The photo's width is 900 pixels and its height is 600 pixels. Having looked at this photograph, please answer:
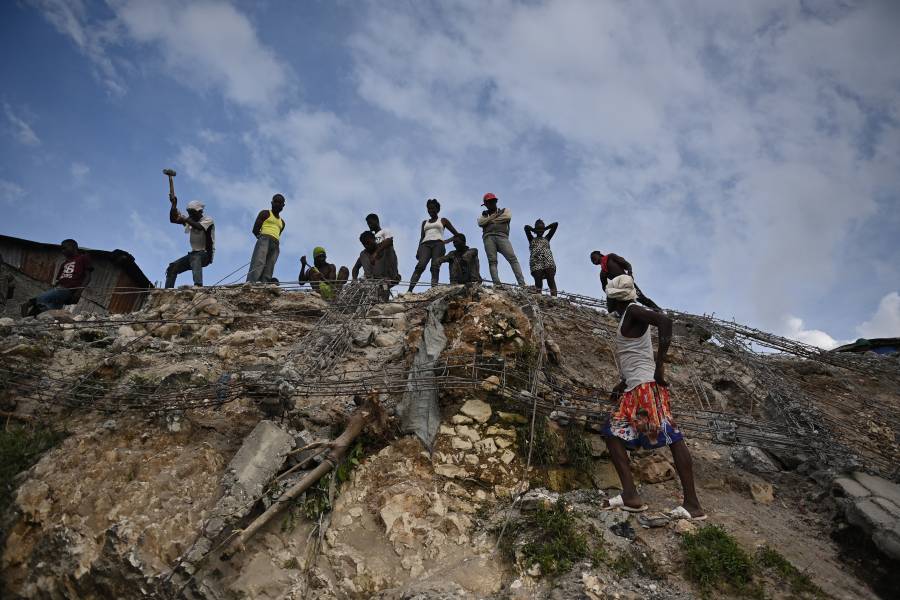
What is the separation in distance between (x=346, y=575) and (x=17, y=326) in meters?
6.30

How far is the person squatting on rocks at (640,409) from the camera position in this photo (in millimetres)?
4277

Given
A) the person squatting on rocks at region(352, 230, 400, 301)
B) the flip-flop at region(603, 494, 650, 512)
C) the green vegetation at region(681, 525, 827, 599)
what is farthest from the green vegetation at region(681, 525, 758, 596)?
the person squatting on rocks at region(352, 230, 400, 301)

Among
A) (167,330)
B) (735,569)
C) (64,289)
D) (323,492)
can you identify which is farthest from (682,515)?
(64,289)

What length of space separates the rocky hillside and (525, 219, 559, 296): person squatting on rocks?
95.9 inches

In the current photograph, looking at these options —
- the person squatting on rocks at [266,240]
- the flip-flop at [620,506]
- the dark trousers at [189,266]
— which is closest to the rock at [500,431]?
the flip-flop at [620,506]

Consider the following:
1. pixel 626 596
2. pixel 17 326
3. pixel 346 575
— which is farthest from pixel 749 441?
pixel 17 326

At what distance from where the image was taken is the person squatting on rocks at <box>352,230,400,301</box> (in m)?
9.53

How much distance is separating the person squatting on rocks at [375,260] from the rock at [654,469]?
18.0 feet

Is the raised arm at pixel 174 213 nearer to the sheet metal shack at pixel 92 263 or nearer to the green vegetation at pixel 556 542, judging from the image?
the sheet metal shack at pixel 92 263

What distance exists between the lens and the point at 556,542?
3912 mm

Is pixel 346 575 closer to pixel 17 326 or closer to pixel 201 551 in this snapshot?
pixel 201 551

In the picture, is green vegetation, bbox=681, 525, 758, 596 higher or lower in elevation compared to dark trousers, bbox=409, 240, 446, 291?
lower

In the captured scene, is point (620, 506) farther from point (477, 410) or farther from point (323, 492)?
point (323, 492)

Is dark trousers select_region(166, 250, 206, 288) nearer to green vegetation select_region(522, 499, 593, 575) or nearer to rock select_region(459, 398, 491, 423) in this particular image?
rock select_region(459, 398, 491, 423)
